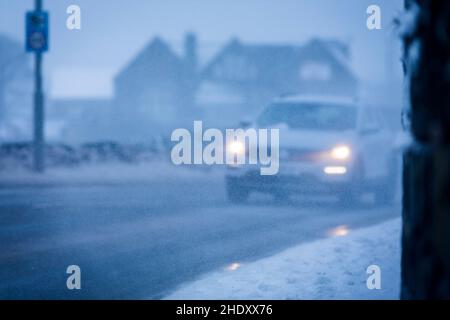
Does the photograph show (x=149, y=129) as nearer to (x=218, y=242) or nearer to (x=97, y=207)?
(x=97, y=207)

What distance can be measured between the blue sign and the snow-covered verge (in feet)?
24.2

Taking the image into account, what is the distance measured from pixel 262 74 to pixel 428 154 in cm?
1854

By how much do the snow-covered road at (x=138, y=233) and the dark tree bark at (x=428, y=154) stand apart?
173 cm

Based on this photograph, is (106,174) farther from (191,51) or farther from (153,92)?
(153,92)

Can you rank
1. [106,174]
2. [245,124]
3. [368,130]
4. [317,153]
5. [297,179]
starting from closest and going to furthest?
[245,124]
[297,179]
[317,153]
[368,130]
[106,174]

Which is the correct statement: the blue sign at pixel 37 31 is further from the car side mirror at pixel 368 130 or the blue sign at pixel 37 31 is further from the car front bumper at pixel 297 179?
the car side mirror at pixel 368 130

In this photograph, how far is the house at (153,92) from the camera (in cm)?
3169

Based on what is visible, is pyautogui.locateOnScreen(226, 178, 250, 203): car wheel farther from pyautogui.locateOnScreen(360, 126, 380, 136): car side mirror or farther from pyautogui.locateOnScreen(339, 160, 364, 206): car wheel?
pyautogui.locateOnScreen(360, 126, 380, 136): car side mirror

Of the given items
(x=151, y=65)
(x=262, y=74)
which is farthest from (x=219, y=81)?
(x=151, y=65)

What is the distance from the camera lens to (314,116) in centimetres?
989

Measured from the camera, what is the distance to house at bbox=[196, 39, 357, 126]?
18172 millimetres

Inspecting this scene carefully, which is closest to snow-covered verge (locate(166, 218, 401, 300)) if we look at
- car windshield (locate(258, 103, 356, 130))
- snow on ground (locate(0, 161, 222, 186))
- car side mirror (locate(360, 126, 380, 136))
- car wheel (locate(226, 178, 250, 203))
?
car windshield (locate(258, 103, 356, 130))

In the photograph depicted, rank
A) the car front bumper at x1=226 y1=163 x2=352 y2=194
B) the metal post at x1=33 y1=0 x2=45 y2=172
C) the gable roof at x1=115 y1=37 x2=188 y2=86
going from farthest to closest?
the gable roof at x1=115 y1=37 x2=188 y2=86
the metal post at x1=33 y1=0 x2=45 y2=172
the car front bumper at x1=226 y1=163 x2=352 y2=194
